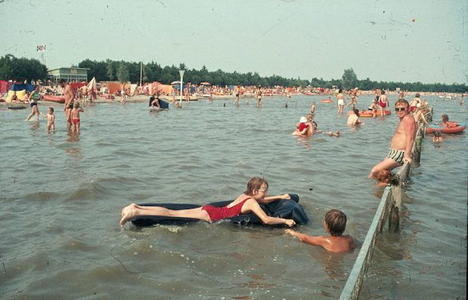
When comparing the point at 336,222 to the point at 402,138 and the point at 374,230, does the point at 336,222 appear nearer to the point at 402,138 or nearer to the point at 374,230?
the point at 374,230

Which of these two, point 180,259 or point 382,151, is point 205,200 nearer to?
point 180,259

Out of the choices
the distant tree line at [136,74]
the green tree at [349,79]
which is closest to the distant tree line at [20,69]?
the distant tree line at [136,74]

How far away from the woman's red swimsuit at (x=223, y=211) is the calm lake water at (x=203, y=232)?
0.13 meters

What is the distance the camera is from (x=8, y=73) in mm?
51031

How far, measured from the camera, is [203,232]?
570 centimetres

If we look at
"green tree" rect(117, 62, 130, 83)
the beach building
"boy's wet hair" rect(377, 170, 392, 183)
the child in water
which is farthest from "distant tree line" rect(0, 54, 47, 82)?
"boy's wet hair" rect(377, 170, 392, 183)

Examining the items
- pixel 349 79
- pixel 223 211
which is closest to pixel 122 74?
pixel 223 211

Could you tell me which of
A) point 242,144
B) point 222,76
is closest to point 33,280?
point 242,144

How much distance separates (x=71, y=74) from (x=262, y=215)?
63948mm

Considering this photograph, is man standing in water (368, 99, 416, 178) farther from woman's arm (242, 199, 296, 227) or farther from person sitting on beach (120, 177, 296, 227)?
person sitting on beach (120, 177, 296, 227)

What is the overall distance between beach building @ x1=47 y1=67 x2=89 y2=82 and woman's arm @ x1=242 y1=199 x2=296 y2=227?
6229 centimetres

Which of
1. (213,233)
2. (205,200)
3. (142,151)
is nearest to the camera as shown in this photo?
(213,233)

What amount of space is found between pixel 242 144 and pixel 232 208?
883 cm

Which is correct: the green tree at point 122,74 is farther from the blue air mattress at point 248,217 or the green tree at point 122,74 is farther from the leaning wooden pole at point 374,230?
the leaning wooden pole at point 374,230
